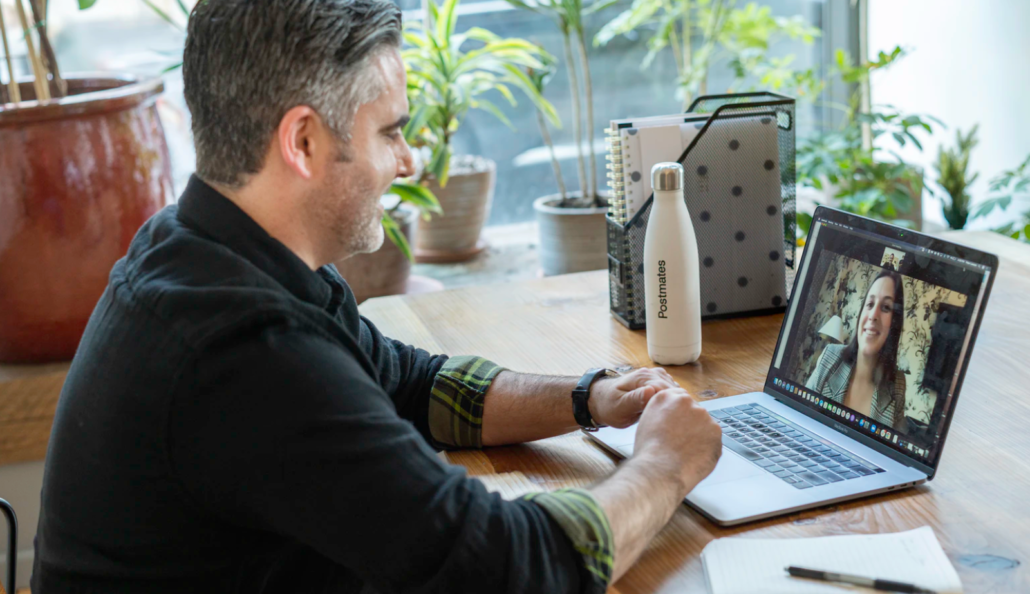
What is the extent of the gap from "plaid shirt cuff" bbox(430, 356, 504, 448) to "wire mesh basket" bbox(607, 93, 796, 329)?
13.4 inches

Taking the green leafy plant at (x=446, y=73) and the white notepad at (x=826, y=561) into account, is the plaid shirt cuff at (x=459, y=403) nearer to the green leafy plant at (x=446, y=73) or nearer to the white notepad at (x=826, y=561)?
the white notepad at (x=826, y=561)

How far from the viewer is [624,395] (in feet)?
3.70

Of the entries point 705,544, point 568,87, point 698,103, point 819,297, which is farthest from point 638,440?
point 568,87

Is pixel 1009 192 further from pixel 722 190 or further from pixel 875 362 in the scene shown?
pixel 875 362

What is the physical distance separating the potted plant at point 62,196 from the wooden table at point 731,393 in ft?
2.14

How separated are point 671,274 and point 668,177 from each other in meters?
0.13

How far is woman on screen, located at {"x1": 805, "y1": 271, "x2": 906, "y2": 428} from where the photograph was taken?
1013 millimetres

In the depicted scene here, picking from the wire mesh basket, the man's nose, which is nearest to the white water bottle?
the wire mesh basket

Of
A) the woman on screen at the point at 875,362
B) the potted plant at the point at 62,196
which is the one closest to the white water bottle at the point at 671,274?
the woman on screen at the point at 875,362

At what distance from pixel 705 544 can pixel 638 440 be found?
0.47 feet

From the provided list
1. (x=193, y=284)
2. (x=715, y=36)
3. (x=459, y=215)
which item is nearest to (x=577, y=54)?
(x=715, y=36)

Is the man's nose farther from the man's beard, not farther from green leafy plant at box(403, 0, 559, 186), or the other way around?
green leafy plant at box(403, 0, 559, 186)

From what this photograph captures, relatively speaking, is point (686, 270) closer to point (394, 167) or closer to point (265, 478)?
point (394, 167)

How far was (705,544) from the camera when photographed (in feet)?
2.95
